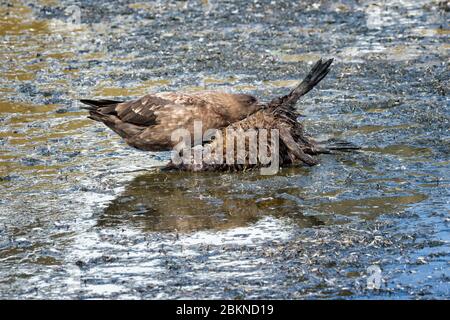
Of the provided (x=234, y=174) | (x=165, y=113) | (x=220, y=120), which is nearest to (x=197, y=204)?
(x=234, y=174)

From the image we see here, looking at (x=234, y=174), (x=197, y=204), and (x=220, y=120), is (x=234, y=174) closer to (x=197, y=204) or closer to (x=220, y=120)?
(x=220, y=120)

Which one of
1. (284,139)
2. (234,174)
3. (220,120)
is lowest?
(234,174)

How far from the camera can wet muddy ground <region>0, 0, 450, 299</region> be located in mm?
5891

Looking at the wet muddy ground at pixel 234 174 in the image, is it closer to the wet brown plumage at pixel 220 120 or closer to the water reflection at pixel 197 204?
the water reflection at pixel 197 204

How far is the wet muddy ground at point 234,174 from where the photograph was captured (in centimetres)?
589

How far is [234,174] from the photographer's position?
7922 mm

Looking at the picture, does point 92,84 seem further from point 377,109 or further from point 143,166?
A: point 377,109

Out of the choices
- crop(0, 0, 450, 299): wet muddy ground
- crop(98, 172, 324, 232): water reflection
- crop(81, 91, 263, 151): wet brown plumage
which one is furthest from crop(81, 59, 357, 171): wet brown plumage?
crop(98, 172, 324, 232): water reflection

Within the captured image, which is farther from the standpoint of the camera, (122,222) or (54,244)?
(122,222)

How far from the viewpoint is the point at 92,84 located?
1095 centimetres

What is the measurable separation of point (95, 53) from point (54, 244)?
6223 millimetres

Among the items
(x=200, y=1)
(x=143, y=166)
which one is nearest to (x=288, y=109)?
(x=143, y=166)

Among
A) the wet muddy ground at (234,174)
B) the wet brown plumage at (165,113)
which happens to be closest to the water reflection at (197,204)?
the wet muddy ground at (234,174)

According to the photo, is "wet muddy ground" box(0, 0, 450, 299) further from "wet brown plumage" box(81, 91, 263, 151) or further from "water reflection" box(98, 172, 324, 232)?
"wet brown plumage" box(81, 91, 263, 151)
